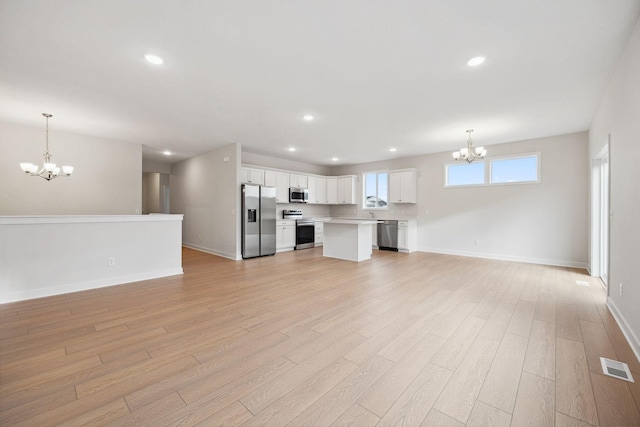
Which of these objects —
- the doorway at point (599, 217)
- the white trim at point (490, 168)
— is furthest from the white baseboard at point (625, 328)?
the white trim at point (490, 168)

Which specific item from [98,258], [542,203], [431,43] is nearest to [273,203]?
[98,258]

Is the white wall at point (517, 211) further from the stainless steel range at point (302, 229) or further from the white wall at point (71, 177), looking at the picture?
the white wall at point (71, 177)

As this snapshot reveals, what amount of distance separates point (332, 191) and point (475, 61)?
256 inches

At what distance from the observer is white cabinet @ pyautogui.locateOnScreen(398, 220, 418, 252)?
7258 millimetres

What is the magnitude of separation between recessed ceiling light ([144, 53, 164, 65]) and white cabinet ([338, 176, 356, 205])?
6660 mm

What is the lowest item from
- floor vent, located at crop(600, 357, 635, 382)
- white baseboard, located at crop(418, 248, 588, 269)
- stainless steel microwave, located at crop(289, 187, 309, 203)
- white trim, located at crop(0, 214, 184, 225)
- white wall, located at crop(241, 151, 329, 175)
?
floor vent, located at crop(600, 357, 635, 382)

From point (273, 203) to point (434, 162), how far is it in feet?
15.0

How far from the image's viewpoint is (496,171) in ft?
20.7

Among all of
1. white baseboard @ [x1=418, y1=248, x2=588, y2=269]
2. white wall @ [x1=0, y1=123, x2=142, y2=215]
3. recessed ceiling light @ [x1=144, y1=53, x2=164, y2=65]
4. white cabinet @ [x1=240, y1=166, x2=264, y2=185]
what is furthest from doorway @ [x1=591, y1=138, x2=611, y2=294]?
white wall @ [x1=0, y1=123, x2=142, y2=215]

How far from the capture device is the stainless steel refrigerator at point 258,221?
6.29 metres

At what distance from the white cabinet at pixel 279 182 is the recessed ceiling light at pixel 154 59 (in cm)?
442

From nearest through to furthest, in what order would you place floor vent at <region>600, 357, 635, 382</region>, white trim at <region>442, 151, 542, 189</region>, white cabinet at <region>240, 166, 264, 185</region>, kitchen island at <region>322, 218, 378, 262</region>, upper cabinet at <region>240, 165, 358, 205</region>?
1. floor vent at <region>600, 357, 635, 382</region>
2. white trim at <region>442, 151, 542, 189</region>
3. kitchen island at <region>322, 218, 378, 262</region>
4. white cabinet at <region>240, 166, 264, 185</region>
5. upper cabinet at <region>240, 165, 358, 205</region>

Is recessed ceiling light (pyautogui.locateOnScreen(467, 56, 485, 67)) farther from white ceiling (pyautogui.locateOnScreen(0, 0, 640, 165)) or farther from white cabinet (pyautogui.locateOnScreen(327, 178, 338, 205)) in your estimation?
white cabinet (pyautogui.locateOnScreen(327, 178, 338, 205))

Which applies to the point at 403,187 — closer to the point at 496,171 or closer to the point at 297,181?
the point at 496,171
